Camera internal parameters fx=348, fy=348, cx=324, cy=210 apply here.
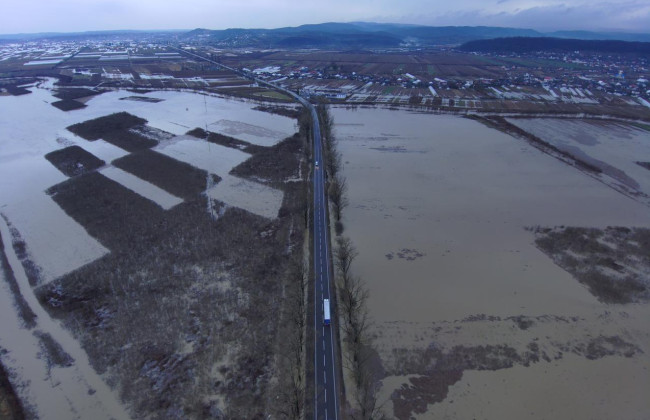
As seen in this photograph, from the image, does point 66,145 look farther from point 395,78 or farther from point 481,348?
point 395,78

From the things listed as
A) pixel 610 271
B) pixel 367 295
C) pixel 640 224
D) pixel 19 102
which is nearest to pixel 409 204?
pixel 367 295

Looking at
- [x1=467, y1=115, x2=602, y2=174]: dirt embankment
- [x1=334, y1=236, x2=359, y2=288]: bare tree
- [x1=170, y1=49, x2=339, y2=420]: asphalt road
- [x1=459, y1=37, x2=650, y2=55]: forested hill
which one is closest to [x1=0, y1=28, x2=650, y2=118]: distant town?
[x1=467, y1=115, x2=602, y2=174]: dirt embankment

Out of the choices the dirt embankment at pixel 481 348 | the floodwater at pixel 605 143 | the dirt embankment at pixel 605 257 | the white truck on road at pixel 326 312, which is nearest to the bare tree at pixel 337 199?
the white truck on road at pixel 326 312

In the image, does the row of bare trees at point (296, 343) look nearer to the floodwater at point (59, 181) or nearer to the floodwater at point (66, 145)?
the floodwater at point (59, 181)

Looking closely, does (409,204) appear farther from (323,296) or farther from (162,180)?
(162,180)

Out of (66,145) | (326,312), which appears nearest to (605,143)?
(326,312)
